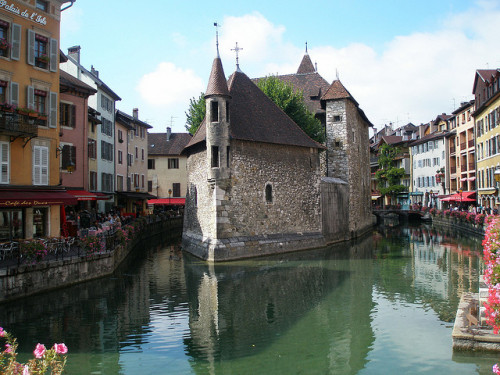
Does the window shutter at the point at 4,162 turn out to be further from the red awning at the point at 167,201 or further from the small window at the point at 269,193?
the red awning at the point at 167,201

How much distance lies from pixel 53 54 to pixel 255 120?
1023 cm

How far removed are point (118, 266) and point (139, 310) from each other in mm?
6841

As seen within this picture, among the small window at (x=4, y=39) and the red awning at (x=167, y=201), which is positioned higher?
the small window at (x=4, y=39)

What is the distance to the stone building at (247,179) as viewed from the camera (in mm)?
21766

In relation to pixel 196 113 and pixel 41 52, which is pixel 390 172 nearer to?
pixel 196 113

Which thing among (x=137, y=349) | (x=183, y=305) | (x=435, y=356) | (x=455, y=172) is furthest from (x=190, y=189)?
(x=455, y=172)

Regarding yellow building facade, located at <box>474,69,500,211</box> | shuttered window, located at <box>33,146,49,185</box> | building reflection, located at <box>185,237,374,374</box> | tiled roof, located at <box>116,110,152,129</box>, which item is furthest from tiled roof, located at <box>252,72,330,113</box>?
shuttered window, located at <box>33,146,49,185</box>

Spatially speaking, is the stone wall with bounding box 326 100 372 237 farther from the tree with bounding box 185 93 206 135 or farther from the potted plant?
the potted plant

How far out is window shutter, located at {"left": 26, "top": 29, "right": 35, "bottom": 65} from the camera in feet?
56.4

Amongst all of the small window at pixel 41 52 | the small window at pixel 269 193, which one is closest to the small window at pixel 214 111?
the small window at pixel 269 193

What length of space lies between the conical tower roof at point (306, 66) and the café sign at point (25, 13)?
3107 centimetres

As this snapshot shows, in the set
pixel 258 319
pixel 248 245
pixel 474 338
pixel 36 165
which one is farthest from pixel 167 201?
Result: pixel 474 338

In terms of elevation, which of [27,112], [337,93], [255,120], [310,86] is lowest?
[27,112]

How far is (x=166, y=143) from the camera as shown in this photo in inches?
2056
